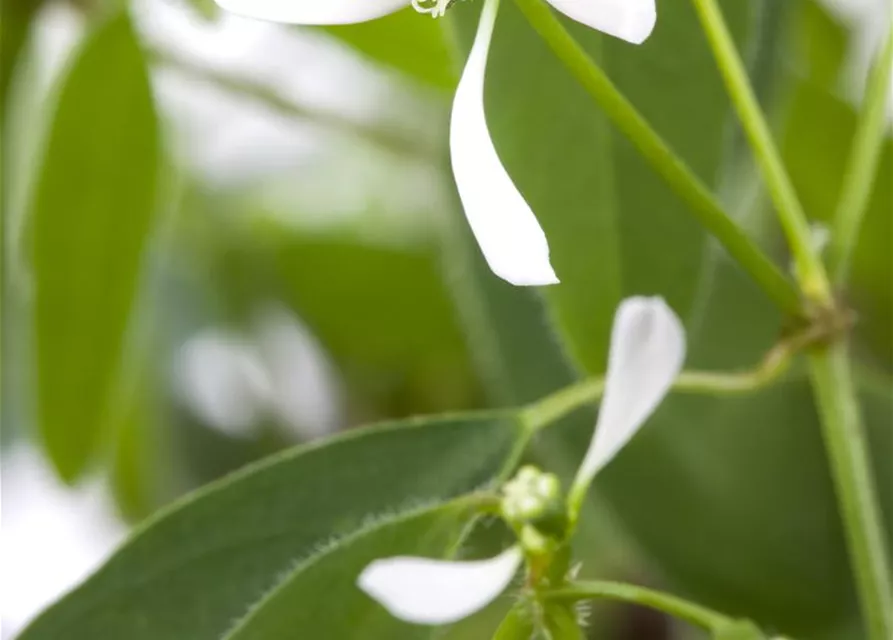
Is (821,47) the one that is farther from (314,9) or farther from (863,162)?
(314,9)

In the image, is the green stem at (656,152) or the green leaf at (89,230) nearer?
the green stem at (656,152)

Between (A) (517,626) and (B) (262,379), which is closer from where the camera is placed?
(A) (517,626)

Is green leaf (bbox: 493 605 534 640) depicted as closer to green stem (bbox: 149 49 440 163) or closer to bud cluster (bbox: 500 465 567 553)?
bud cluster (bbox: 500 465 567 553)

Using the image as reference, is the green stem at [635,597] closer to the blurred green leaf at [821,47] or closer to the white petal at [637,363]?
the white petal at [637,363]

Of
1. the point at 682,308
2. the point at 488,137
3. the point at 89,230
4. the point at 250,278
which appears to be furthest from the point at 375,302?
the point at 488,137

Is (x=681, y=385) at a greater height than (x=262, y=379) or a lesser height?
lesser

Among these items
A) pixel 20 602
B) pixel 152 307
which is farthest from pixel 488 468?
pixel 20 602

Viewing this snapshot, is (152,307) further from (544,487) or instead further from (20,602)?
(544,487)

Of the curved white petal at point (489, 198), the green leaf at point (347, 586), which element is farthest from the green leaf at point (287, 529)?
the curved white petal at point (489, 198)
